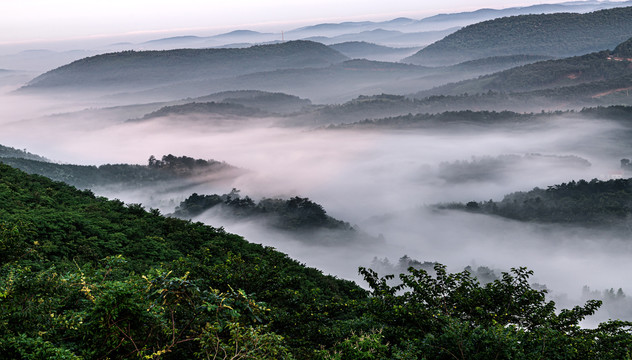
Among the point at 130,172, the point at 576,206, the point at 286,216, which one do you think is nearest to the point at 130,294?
the point at 286,216

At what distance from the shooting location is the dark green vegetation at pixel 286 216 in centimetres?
9912

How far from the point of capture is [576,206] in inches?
4188

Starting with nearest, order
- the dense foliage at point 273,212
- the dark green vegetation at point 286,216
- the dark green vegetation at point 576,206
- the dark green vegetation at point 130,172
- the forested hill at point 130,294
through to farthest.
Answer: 1. the forested hill at point 130,294
2. the dark green vegetation at point 286,216
3. the dark green vegetation at point 576,206
4. the dense foliage at point 273,212
5. the dark green vegetation at point 130,172

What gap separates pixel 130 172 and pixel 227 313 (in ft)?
471

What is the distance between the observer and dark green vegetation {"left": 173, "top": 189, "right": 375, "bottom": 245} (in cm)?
9912

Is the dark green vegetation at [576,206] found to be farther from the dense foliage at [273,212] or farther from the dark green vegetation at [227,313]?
the dark green vegetation at [227,313]

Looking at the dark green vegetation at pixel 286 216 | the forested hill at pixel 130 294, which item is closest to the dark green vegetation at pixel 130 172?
the dark green vegetation at pixel 286 216

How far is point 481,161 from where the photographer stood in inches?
7643

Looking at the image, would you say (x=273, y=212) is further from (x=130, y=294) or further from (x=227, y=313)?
(x=130, y=294)

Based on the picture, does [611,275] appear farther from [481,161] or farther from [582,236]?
[481,161]

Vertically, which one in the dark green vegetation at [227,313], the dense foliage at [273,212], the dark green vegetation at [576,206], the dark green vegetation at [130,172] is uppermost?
the dark green vegetation at [227,313]

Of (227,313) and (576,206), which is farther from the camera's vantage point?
(576,206)

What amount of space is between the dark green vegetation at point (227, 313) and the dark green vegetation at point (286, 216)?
75695 millimetres

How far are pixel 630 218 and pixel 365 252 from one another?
63.1 metres
